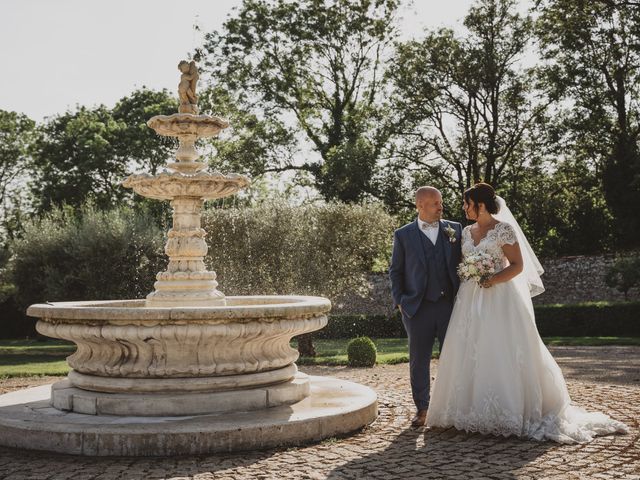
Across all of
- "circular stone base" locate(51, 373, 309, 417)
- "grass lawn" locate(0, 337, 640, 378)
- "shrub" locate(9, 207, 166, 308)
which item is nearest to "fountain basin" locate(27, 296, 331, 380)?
"circular stone base" locate(51, 373, 309, 417)

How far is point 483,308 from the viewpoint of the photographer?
7418 mm

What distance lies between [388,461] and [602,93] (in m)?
31.3

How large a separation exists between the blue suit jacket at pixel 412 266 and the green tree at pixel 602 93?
25758 mm

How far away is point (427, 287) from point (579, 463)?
7.82ft

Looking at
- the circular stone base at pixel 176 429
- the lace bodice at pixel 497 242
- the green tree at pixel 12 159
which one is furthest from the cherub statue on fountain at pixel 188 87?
the green tree at pixel 12 159

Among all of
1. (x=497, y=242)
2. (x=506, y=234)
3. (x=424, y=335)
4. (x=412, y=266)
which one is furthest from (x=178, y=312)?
(x=506, y=234)

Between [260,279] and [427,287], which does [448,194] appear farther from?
[427,287]

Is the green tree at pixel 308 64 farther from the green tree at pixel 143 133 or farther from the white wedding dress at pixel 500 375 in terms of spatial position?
the white wedding dress at pixel 500 375

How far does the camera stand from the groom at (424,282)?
7.58 meters

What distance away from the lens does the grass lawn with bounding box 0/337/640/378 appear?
1580cm

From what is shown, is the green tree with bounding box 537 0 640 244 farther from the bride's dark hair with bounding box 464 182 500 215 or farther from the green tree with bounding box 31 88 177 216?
Answer: the bride's dark hair with bounding box 464 182 500 215

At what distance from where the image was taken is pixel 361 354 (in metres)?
14.9

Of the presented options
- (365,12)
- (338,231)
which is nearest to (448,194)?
(365,12)

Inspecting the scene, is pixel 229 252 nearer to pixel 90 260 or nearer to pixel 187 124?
pixel 90 260
